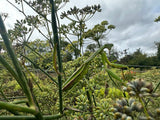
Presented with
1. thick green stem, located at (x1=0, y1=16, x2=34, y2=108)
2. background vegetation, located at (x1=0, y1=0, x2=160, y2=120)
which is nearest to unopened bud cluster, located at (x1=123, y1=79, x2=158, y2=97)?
background vegetation, located at (x1=0, y1=0, x2=160, y2=120)

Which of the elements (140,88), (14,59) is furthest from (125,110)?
(14,59)

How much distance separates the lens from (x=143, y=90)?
0.22 m

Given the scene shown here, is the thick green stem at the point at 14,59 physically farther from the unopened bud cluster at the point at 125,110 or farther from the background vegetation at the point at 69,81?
the unopened bud cluster at the point at 125,110

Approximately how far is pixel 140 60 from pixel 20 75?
14603 mm

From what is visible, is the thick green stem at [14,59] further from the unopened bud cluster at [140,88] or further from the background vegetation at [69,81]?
the unopened bud cluster at [140,88]

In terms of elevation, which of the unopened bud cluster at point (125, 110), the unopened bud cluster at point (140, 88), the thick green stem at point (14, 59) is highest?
the thick green stem at point (14, 59)

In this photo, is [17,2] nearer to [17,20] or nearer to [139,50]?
[17,20]

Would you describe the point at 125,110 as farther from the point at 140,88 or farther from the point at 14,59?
the point at 14,59

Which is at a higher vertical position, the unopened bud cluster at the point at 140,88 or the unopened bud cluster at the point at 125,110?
the unopened bud cluster at the point at 140,88

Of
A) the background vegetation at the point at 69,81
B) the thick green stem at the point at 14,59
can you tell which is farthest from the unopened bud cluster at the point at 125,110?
the thick green stem at the point at 14,59

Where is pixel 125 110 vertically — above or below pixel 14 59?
below

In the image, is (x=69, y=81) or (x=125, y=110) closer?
(x=125, y=110)

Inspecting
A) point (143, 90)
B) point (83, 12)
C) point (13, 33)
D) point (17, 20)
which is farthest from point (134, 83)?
point (83, 12)

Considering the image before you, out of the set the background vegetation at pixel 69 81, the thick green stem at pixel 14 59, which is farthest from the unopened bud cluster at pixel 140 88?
the thick green stem at pixel 14 59
